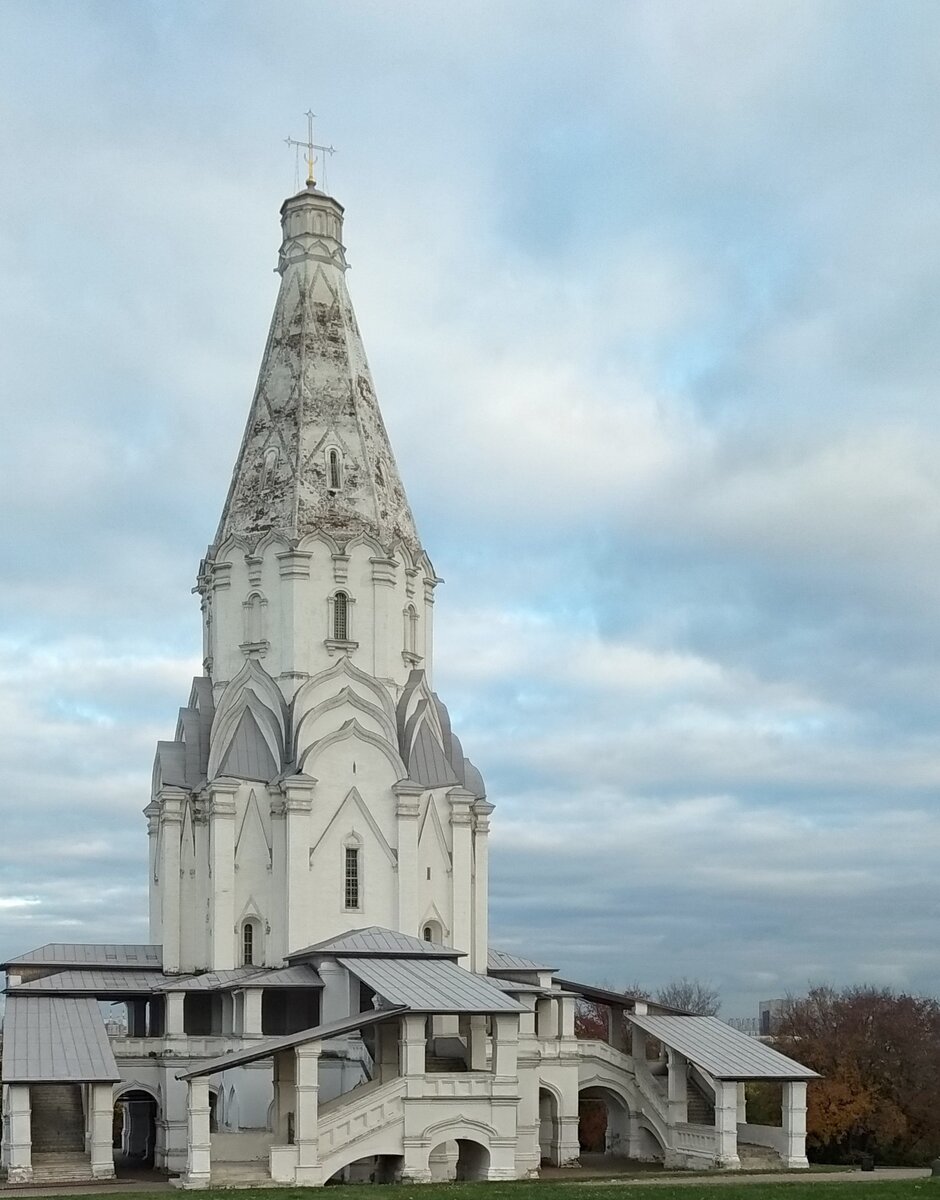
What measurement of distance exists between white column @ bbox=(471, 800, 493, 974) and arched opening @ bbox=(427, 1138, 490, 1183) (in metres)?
6.66

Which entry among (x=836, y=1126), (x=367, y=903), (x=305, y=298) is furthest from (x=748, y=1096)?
(x=305, y=298)

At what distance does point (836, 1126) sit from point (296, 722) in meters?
20.0

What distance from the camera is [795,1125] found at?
33094 millimetres

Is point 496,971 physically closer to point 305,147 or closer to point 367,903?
point 367,903

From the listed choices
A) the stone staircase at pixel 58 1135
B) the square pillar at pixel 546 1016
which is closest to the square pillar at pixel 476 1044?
the square pillar at pixel 546 1016

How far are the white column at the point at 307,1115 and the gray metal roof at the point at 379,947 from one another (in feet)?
16.3

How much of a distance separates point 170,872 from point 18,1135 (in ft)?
29.9

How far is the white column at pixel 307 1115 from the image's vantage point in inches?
1101

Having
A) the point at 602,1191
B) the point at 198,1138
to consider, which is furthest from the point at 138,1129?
the point at 602,1191

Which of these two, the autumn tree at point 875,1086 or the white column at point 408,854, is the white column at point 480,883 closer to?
the white column at point 408,854

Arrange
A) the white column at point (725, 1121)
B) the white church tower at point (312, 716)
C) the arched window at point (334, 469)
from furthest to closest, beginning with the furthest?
the arched window at point (334, 469) < the white church tower at point (312, 716) < the white column at point (725, 1121)

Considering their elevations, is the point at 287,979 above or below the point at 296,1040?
above

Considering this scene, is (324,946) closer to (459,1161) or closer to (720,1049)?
(459,1161)

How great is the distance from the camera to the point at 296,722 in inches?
1501
